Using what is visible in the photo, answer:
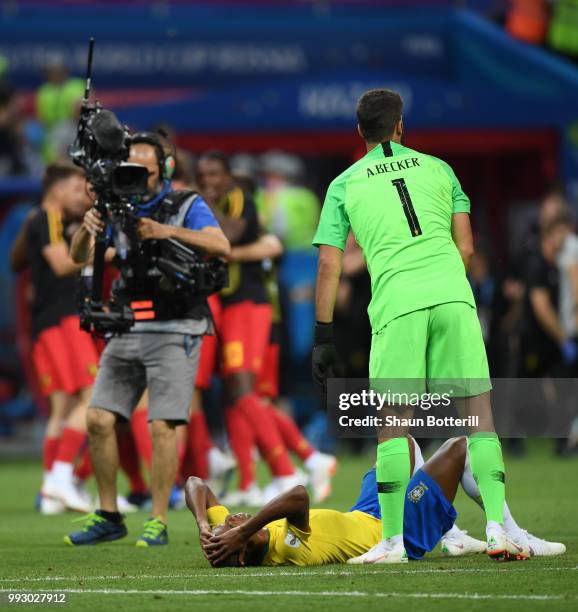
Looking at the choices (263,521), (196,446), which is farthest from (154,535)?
(196,446)

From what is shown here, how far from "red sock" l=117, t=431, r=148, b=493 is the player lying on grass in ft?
12.2

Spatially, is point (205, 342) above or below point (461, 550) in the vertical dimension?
above

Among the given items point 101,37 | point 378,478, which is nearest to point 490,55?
point 101,37

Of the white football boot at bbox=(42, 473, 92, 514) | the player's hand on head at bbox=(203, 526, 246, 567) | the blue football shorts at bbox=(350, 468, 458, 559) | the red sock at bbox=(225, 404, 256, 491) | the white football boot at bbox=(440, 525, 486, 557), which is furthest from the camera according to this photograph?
the red sock at bbox=(225, 404, 256, 491)

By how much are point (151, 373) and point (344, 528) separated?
5.95 feet

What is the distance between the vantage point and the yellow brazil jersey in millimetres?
7668

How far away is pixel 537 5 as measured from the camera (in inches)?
886

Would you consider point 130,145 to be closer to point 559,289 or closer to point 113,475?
point 113,475

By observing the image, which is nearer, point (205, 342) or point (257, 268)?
point (205, 342)

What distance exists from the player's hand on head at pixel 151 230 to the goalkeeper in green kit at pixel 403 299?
1.29 meters

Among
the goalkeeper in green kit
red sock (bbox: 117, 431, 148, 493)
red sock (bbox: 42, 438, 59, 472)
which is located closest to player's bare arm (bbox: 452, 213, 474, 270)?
A: the goalkeeper in green kit

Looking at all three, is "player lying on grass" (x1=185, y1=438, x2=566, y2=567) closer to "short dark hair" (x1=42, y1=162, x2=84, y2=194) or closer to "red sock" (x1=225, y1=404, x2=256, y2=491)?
"red sock" (x1=225, y1=404, x2=256, y2=491)

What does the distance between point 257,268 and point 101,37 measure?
9.92 m

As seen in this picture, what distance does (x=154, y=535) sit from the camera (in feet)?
29.8
